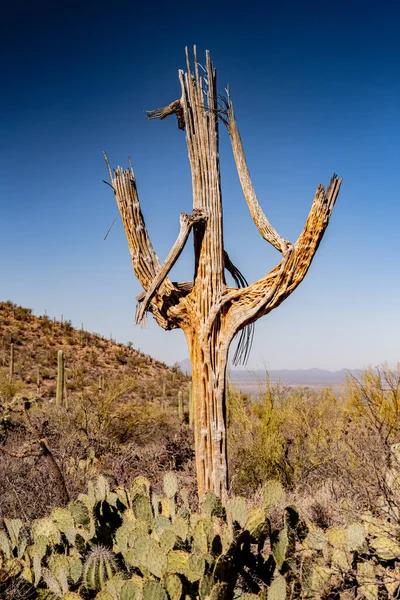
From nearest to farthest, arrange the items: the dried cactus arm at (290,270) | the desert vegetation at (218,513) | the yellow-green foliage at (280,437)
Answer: the desert vegetation at (218,513) → the dried cactus arm at (290,270) → the yellow-green foliage at (280,437)

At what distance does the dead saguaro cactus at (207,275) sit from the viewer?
5.63m

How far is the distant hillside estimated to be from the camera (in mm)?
→ 25969

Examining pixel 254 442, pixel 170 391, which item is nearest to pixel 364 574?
pixel 254 442

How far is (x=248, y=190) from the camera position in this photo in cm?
611

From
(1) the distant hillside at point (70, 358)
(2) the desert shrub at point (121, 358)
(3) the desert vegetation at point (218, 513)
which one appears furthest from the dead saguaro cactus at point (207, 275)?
(2) the desert shrub at point (121, 358)

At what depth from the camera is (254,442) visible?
9.76 meters

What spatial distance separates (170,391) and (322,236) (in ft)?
73.8

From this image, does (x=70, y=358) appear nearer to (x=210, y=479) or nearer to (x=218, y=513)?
(x=210, y=479)

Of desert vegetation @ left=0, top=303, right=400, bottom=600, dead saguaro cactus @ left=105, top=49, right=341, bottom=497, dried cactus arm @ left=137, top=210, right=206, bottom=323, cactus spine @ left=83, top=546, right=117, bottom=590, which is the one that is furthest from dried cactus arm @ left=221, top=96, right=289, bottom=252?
cactus spine @ left=83, top=546, right=117, bottom=590

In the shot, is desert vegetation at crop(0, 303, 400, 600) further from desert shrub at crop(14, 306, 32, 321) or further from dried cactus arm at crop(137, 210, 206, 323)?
desert shrub at crop(14, 306, 32, 321)

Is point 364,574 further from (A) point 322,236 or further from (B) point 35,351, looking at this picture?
(B) point 35,351

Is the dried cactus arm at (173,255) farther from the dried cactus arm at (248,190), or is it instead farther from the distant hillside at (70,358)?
the distant hillside at (70,358)

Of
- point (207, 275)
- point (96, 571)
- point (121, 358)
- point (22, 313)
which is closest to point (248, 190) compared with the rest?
point (207, 275)

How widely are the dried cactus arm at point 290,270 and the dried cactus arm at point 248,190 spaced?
8.0 inches
